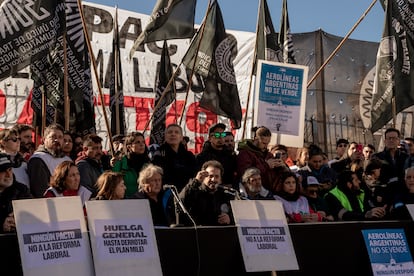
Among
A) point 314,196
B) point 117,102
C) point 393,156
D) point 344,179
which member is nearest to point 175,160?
point 314,196

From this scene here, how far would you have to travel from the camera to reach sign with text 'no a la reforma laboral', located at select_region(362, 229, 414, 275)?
747 cm

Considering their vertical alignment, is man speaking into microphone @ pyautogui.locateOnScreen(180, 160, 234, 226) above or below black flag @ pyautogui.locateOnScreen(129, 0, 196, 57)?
below

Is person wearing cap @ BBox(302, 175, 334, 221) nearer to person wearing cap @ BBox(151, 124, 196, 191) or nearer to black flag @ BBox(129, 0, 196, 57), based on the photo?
person wearing cap @ BBox(151, 124, 196, 191)

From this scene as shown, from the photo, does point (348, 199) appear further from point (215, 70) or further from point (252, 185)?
point (215, 70)

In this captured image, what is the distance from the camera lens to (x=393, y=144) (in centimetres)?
998

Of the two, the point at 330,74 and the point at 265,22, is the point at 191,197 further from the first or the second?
the point at 330,74

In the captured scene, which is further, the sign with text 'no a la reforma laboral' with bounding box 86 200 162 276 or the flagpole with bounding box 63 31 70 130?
the flagpole with bounding box 63 31 70 130

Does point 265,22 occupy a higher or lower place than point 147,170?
higher

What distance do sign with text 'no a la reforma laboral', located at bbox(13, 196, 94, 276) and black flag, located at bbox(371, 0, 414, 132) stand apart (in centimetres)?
732

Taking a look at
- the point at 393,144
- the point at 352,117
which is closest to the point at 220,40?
the point at 393,144

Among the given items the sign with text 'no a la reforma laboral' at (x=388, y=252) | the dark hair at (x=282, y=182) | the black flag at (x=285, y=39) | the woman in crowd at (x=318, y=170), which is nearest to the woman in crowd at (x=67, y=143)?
the dark hair at (x=282, y=182)

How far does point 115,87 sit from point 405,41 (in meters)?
4.73

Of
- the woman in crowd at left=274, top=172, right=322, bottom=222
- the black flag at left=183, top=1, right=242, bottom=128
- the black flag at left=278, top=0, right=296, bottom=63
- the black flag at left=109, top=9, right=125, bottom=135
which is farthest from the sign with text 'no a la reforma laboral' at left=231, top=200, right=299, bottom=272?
the black flag at left=278, top=0, right=296, bottom=63

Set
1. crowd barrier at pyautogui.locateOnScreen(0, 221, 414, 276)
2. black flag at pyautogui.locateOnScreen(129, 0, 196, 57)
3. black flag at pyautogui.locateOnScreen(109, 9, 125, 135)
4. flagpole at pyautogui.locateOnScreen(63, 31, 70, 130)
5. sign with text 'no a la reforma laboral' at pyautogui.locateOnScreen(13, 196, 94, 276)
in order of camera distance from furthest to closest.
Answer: black flag at pyautogui.locateOnScreen(109, 9, 125, 135) < black flag at pyautogui.locateOnScreen(129, 0, 196, 57) < flagpole at pyautogui.locateOnScreen(63, 31, 70, 130) < crowd barrier at pyautogui.locateOnScreen(0, 221, 414, 276) < sign with text 'no a la reforma laboral' at pyautogui.locateOnScreen(13, 196, 94, 276)
